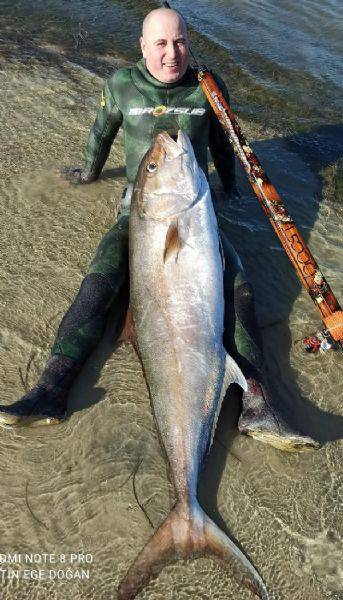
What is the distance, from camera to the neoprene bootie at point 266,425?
3.14m

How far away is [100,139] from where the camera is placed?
4805mm

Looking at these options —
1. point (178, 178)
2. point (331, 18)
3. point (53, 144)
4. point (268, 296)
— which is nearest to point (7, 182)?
point (53, 144)

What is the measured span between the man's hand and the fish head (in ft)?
5.60

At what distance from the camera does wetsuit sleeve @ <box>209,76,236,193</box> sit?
4531 millimetres

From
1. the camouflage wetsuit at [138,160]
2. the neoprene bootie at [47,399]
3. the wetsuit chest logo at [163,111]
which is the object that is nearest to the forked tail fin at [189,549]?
the neoprene bootie at [47,399]

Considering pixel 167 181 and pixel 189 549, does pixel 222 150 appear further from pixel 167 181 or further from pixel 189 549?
pixel 189 549

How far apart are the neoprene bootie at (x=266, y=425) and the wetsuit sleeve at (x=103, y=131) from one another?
265cm

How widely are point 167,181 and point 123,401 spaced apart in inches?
62.8

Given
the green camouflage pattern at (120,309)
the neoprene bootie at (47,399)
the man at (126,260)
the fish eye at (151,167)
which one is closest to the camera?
the neoprene bootie at (47,399)

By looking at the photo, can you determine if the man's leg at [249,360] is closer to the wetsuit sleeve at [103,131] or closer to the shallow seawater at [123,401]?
the shallow seawater at [123,401]

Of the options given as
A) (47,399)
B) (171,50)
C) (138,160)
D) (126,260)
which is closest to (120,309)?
(126,260)

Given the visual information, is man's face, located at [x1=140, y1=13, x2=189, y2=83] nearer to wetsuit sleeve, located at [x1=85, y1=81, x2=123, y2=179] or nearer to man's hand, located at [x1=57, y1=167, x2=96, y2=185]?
wetsuit sleeve, located at [x1=85, y1=81, x2=123, y2=179]

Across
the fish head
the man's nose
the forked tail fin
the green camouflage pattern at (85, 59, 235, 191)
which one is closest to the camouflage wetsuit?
the green camouflage pattern at (85, 59, 235, 191)

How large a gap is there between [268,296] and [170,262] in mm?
1340
